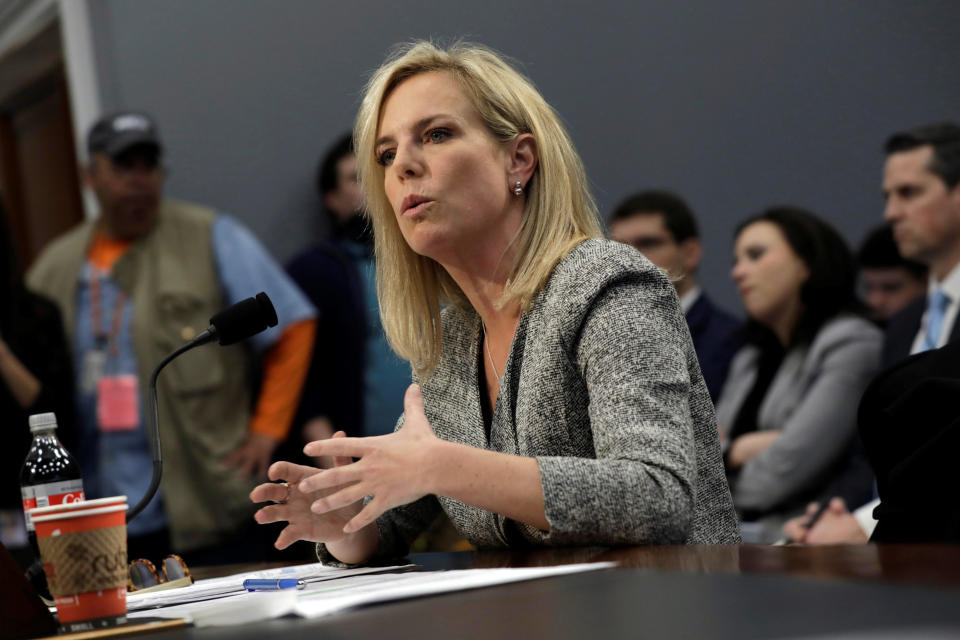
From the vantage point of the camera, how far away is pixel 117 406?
3.31 meters

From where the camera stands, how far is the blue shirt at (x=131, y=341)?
3.31 metres

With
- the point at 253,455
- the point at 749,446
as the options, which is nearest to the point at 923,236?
the point at 749,446

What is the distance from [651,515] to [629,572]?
0.27m

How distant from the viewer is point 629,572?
3.11 feet

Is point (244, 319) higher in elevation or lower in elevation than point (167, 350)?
lower

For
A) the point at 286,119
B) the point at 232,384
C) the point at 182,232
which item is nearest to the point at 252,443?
the point at 232,384

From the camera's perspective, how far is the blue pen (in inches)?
47.0

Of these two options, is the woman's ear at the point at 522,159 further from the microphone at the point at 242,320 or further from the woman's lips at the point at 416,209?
the microphone at the point at 242,320

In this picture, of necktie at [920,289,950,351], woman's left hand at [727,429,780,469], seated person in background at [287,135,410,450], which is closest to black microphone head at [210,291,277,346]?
necktie at [920,289,950,351]

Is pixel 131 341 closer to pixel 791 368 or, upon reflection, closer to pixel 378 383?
pixel 378 383

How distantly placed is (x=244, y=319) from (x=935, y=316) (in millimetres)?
1966

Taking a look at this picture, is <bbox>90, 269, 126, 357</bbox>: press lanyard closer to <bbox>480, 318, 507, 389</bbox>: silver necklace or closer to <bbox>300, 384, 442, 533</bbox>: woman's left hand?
<bbox>480, 318, 507, 389</bbox>: silver necklace

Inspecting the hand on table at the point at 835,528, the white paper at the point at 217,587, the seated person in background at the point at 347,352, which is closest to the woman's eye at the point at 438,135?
the white paper at the point at 217,587

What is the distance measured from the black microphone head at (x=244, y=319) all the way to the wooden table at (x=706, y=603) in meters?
0.52
